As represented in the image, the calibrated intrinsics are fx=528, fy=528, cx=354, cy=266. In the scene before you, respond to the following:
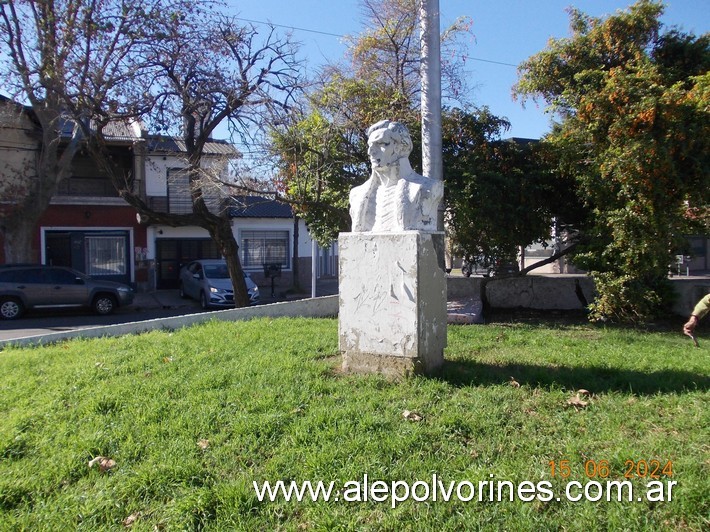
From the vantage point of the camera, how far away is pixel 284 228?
2231cm

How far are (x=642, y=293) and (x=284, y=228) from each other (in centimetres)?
1616

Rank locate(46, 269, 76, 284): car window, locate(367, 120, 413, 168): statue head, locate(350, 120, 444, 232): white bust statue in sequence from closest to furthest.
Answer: locate(350, 120, 444, 232): white bust statue, locate(367, 120, 413, 168): statue head, locate(46, 269, 76, 284): car window

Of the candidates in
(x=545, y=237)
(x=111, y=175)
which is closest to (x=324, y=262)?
(x=111, y=175)

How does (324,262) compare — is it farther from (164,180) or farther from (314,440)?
(314,440)

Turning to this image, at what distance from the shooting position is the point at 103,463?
130 inches

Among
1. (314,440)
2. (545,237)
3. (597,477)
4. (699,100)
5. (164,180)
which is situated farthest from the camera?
(164,180)

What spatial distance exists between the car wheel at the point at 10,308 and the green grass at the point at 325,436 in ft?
31.6

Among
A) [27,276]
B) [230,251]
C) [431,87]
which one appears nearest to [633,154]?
[431,87]

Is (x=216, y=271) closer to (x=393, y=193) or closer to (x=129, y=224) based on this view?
(x=129, y=224)

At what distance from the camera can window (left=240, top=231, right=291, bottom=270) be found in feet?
71.9

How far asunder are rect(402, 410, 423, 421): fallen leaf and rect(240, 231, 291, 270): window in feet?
61.2

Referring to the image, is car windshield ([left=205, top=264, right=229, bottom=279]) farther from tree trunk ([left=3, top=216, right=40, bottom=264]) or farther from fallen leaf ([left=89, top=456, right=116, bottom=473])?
fallen leaf ([left=89, top=456, right=116, bottom=473])

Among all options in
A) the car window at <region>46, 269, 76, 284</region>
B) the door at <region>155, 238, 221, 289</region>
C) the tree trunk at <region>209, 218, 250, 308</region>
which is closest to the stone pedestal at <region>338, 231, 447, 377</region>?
the tree trunk at <region>209, 218, 250, 308</region>

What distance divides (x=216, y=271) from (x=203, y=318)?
8.72 m
